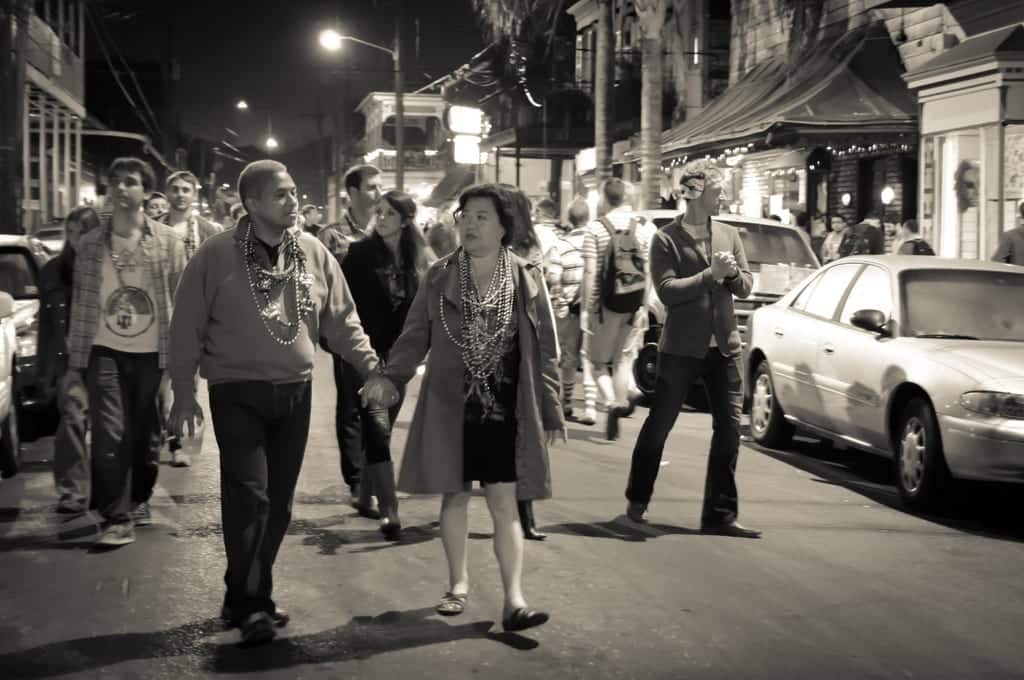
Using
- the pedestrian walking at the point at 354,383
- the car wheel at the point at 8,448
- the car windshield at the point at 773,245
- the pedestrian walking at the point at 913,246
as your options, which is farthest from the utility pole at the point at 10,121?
the pedestrian walking at the point at 354,383

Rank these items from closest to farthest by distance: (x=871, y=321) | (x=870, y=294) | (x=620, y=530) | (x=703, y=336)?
(x=703, y=336) < (x=620, y=530) < (x=871, y=321) < (x=870, y=294)

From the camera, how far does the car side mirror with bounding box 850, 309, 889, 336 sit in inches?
366

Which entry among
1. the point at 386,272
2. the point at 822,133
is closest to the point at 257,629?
the point at 386,272

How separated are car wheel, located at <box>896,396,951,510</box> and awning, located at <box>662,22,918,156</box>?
11806mm

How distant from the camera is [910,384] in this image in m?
8.86

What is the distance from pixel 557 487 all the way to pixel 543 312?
351cm

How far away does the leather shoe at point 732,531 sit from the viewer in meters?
7.70

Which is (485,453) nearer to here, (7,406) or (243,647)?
(243,647)

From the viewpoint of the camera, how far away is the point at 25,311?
429 inches

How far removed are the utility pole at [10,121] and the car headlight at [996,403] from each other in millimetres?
A: 14280

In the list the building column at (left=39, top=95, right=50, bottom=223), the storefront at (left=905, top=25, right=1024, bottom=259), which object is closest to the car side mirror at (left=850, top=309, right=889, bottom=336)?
the storefront at (left=905, top=25, right=1024, bottom=259)

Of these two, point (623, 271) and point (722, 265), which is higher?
point (623, 271)

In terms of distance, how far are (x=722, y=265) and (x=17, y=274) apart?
20.8 ft

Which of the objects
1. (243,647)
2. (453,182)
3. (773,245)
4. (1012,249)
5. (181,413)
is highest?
(453,182)
